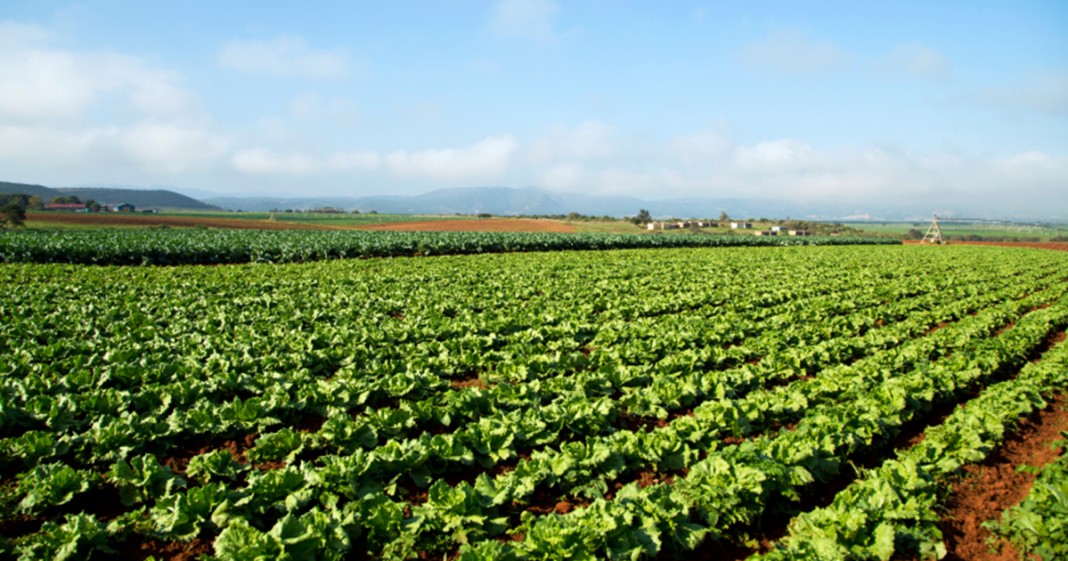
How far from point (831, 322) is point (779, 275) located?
1156cm

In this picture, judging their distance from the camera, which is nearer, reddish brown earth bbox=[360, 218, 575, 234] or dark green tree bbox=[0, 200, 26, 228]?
dark green tree bbox=[0, 200, 26, 228]

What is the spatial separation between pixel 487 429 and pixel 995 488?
5557mm

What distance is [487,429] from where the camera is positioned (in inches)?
244

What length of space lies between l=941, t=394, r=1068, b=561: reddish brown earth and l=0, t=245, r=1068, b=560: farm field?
18 cm

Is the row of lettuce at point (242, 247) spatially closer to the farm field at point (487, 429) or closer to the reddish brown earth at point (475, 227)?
the farm field at point (487, 429)

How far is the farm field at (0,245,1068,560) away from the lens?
4.55m

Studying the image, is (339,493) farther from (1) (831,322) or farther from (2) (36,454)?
(1) (831,322)

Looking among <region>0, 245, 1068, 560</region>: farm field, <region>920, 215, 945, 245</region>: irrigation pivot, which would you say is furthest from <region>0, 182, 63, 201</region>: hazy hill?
<region>920, 215, 945, 245</region>: irrigation pivot

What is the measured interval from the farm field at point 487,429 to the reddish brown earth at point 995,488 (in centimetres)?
18

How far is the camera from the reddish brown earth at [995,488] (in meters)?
4.91

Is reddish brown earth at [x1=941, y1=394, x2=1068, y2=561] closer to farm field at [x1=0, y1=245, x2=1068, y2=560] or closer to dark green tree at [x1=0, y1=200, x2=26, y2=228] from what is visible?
farm field at [x1=0, y1=245, x2=1068, y2=560]

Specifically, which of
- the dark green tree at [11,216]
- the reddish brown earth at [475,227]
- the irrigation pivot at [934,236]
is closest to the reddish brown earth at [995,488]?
the reddish brown earth at [475,227]

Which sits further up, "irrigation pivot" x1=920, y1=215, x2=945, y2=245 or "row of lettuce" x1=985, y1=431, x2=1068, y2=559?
"irrigation pivot" x1=920, y1=215, x2=945, y2=245

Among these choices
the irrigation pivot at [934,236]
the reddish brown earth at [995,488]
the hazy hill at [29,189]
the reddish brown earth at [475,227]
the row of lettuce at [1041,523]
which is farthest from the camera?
the hazy hill at [29,189]
